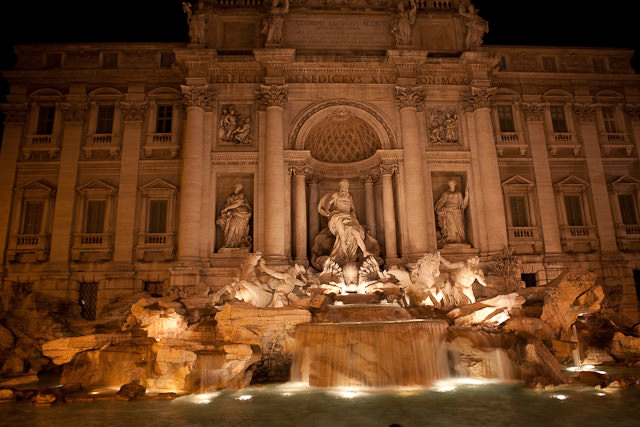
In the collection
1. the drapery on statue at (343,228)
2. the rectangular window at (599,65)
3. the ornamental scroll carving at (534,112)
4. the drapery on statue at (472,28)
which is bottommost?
the drapery on statue at (343,228)

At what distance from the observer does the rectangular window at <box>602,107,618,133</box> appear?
874 inches

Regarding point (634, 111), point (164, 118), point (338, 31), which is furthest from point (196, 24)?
point (634, 111)

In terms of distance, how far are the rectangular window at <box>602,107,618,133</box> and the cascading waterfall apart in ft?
57.7

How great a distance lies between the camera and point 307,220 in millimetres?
20500

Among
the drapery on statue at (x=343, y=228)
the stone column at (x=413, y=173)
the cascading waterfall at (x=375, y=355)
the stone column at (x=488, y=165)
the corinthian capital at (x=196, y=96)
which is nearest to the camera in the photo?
the cascading waterfall at (x=375, y=355)

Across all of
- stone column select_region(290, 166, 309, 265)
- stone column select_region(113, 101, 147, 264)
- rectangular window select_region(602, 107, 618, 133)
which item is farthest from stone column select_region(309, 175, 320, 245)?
rectangular window select_region(602, 107, 618, 133)

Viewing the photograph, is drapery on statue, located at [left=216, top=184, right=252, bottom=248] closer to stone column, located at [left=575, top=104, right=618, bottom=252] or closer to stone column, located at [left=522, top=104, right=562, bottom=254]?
stone column, located at [left=522, top=104, right=562, bottom=254]

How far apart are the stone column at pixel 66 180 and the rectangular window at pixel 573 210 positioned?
2319 centimetres

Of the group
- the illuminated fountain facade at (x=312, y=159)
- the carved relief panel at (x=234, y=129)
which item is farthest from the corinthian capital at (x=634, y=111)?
the carved relief panel at (x=234, y=129)

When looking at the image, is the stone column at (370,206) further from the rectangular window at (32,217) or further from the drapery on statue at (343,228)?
the rectangular window at (32,217)

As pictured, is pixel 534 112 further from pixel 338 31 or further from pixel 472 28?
pixel 338 31

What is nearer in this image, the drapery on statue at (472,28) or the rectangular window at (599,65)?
the drapery on statue at (472,28)

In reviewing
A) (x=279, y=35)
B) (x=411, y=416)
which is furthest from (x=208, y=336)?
(x=279, y=35)

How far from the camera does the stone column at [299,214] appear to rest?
1870cm
